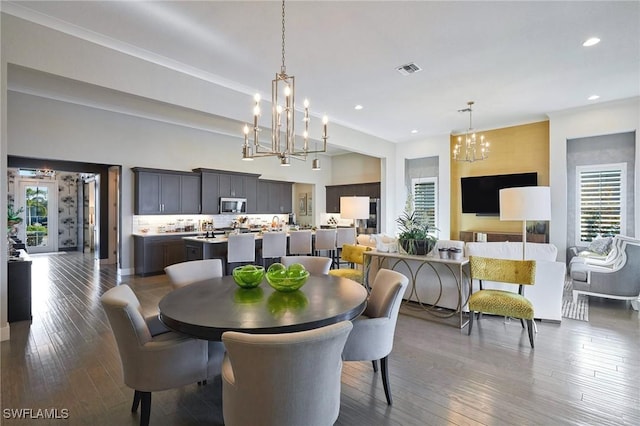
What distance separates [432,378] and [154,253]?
617 cm

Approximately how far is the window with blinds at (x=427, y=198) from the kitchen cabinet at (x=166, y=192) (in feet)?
20.3

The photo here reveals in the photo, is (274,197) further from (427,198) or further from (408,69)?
(408,69)

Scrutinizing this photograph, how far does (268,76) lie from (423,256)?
3.55 meters

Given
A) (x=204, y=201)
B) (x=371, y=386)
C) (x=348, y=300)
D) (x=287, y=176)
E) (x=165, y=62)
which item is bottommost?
(x=371, y=386)

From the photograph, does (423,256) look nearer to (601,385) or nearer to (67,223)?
(601,385)

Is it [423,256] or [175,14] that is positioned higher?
[175,14]

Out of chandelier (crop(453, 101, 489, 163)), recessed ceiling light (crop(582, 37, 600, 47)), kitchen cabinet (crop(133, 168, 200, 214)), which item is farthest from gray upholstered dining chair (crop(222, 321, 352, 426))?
chandelier (crop(453, 101, 489, 163))

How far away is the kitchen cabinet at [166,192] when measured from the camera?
263 inches

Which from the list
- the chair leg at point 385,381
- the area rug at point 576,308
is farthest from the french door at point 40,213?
the area rug at point 576,308

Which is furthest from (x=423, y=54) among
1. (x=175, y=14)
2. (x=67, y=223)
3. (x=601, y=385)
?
(x=67, y=223)

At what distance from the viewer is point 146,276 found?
6.50 m

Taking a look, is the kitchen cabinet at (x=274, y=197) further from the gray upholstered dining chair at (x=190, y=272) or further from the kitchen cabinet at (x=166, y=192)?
the gray upholstered dining chair at (x=190, y=272)

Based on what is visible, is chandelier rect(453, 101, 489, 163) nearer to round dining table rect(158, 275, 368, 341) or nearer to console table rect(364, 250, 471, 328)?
console table rect(364, 250, 471, 328)

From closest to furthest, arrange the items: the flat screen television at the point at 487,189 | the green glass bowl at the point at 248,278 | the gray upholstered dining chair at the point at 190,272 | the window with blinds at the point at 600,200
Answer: the green glass bowl at the point at 248,278
the gray upholstered dining chair at the point at 190,272
the window with blinds at the point at 600,200
the flat screen television at the point at 487,189
